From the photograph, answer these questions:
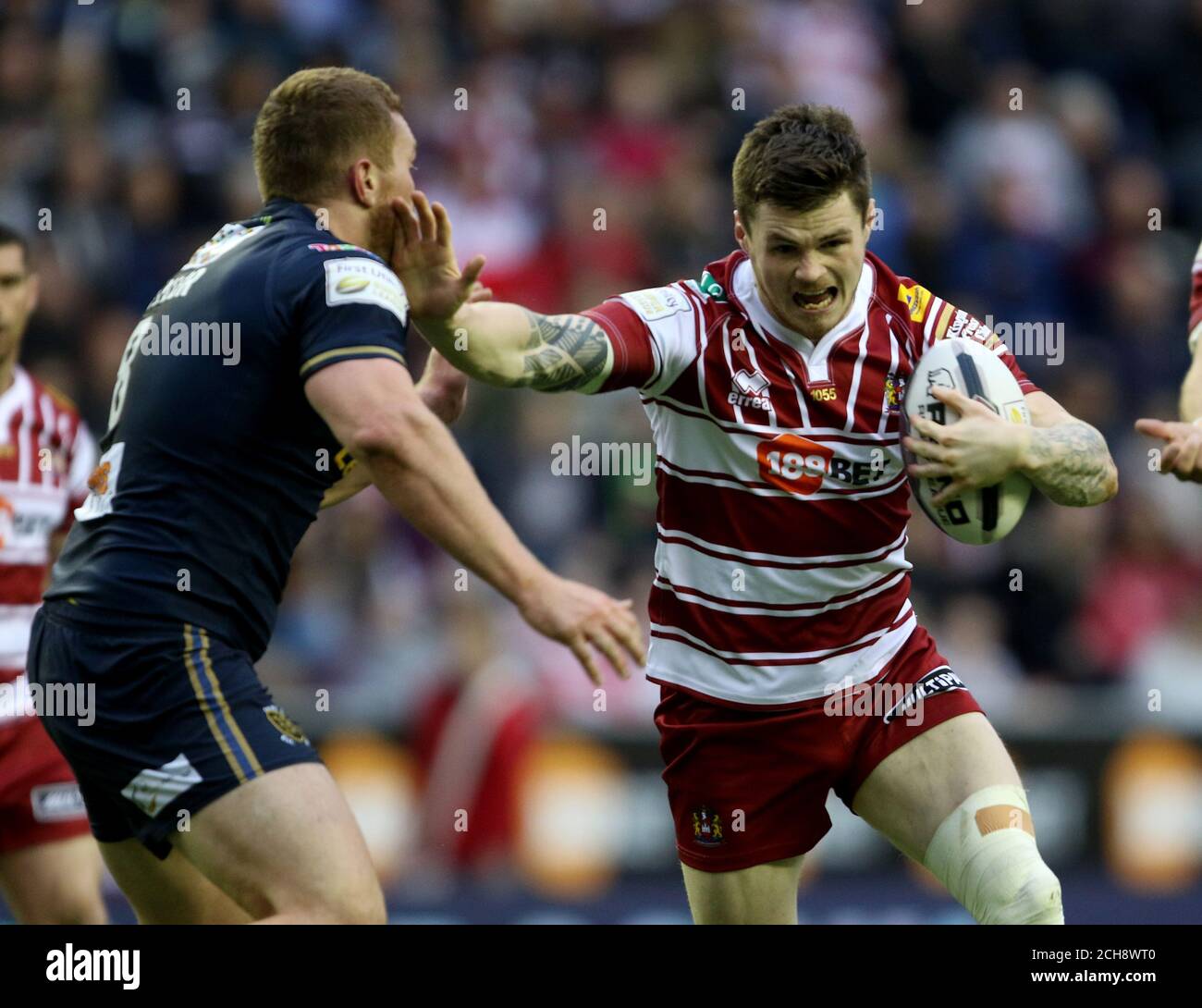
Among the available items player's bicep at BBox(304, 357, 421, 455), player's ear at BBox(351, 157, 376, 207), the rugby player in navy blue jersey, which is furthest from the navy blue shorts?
player's ear at BBox(351, 157, 376, 207)

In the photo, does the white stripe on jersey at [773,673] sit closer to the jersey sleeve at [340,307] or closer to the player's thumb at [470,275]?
the player's thumb at [470,275]

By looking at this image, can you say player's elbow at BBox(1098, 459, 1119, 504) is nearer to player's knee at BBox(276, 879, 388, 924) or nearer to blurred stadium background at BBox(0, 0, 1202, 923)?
player's knee at BBox(276, 879, 388, 924)

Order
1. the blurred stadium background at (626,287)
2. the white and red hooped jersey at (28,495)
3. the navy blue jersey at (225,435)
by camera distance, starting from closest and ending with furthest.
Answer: the navy blue jersey at (225,435)
the white and red hooped jersey at (28,495)
the blurred stadium background at (626,287)

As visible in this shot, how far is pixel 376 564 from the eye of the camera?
10.7m

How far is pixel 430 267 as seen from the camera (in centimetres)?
520

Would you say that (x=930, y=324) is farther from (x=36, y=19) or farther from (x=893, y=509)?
(x=36, y=19)

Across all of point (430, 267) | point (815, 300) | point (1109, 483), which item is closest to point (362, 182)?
point (430, 267)

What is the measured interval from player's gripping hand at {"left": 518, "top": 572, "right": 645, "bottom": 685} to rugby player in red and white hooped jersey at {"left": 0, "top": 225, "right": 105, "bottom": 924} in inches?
131

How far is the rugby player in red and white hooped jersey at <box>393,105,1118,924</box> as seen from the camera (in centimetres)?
536

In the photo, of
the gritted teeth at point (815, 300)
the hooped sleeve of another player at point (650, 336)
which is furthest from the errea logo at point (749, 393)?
the gritted teeth at point (815, 300)

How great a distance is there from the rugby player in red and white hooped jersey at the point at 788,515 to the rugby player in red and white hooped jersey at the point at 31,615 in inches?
103

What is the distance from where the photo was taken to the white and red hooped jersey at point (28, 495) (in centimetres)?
705

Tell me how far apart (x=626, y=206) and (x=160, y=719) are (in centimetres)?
796

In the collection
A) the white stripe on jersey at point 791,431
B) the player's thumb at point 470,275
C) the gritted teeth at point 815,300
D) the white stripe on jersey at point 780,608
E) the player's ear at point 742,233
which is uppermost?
the player's ear at point 742,233
